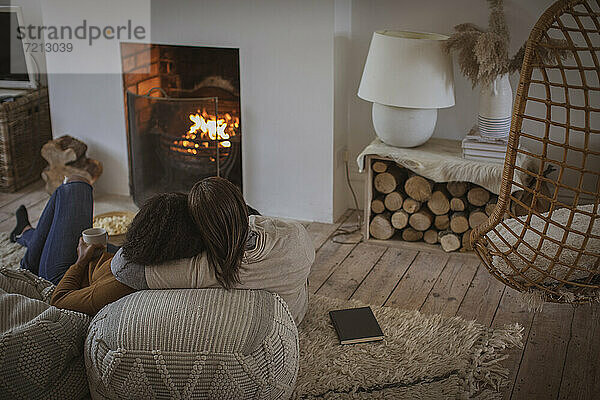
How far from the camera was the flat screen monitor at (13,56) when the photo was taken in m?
4.13

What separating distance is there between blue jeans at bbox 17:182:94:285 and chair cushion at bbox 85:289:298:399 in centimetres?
63

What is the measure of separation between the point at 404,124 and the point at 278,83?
2.39ft

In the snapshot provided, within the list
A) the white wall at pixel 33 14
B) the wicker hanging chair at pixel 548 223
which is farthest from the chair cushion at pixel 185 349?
the white wall at pixel 33 14

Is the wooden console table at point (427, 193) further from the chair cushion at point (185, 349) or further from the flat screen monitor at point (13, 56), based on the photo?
the flat screen monitor at point (13, 56)

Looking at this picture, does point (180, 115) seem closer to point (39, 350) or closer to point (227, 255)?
point (227, 255)

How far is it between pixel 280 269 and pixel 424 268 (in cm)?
118

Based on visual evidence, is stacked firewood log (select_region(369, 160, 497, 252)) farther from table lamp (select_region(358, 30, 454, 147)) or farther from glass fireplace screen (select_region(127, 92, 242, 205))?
glass fireplace screen (select_region(127, 92, 242, 205))

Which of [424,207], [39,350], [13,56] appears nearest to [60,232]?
[39,350]

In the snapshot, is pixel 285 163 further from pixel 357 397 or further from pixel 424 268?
pixel 357 397

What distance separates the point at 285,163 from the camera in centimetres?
359

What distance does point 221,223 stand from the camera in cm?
184

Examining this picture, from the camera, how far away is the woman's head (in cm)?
183

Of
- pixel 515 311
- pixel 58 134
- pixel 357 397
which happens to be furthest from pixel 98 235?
pixel 58 134

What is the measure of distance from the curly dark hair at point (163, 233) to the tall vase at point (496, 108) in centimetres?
167
